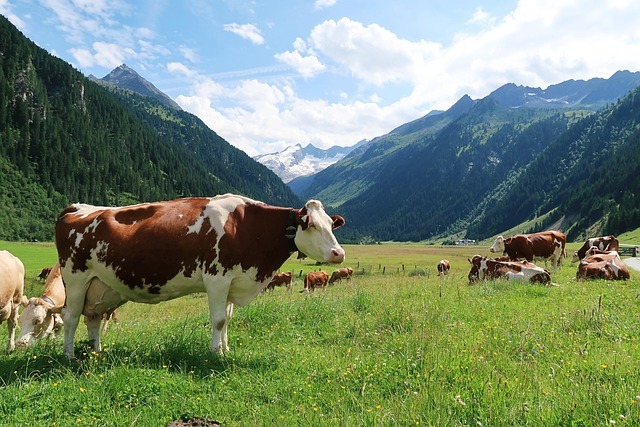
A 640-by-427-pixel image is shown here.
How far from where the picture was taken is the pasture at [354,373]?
4656mm

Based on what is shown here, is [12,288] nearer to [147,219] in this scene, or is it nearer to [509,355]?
[147,219]

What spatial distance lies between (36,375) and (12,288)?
704cm

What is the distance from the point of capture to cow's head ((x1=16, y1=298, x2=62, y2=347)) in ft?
36.4

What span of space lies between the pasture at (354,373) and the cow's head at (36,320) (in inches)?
116

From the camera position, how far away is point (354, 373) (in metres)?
5.98

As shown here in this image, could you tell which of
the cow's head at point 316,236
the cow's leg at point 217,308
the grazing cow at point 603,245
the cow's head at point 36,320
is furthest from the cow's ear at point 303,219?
the grazing cow at point 603,245

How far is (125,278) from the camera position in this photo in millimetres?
7441

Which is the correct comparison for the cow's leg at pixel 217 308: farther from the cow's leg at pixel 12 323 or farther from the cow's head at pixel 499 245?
the cow's head at pixel 499 245

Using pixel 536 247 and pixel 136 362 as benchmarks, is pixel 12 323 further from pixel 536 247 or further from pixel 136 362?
pixel 536 247

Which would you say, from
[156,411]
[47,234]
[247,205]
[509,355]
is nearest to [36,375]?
[156,411]

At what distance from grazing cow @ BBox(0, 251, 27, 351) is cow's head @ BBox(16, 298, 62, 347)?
0.31 meters

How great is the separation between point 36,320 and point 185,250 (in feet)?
23.6

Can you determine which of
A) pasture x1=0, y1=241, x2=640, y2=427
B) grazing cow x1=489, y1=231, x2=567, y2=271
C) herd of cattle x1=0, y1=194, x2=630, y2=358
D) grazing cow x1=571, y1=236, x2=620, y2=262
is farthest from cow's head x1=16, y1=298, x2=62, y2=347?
grazing cow x1=571, y1=236, x2=620, y2=262

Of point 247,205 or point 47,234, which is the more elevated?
point 247,205
